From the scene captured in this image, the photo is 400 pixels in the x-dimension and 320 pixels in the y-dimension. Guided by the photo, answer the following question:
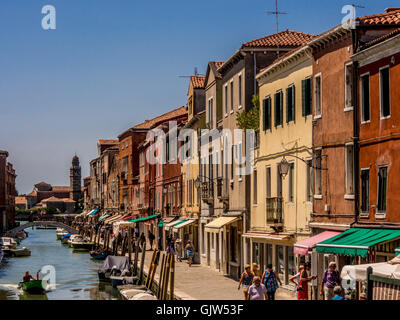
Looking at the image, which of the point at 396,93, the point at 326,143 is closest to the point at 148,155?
the point at 326,143

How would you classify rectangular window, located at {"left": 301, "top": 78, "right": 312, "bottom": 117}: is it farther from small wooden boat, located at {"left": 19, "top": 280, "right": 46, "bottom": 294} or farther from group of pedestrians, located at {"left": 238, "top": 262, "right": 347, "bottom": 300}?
small wooden boat, located at {"left": 19, "top": 280, "right": 46, "bottom": 294}

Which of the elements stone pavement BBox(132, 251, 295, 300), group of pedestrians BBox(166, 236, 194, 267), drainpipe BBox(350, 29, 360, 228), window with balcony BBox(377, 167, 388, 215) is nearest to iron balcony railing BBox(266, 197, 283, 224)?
stone pavement BBox(132, 251, 295, 300)

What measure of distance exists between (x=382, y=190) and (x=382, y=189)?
3 centimetres

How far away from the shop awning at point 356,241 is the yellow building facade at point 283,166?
3.72 metres

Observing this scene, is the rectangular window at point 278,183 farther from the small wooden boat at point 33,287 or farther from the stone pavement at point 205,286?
the small wooden boat at point 33,287

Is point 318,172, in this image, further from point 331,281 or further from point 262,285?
point 262,285

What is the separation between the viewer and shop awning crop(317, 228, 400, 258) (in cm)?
1775

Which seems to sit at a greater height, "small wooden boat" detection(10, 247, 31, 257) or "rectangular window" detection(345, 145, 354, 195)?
"rectangular window" detection(345, 145, 354, 195)

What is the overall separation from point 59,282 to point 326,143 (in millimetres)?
26597

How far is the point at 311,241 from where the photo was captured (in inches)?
862

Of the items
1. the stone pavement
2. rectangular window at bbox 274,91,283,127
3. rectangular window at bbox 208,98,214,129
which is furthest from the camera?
rectangular window at bbox 208,98,214,129

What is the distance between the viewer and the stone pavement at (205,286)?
82.3 ft

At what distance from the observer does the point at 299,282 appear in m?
21.2

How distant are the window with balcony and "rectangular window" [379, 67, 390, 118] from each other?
1.43m
